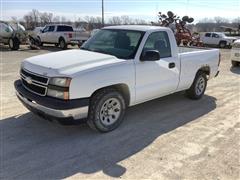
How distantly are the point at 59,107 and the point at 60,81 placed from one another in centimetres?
38

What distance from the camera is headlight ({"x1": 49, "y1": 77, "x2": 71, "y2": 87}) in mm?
4223

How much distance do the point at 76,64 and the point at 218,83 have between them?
598 centimetres

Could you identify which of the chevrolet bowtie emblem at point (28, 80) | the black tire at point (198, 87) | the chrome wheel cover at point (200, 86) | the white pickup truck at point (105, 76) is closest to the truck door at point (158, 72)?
the white pickup truck at point (105, 76)

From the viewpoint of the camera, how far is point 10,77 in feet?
30.6

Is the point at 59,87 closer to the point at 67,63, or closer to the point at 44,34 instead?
the point at 67,63

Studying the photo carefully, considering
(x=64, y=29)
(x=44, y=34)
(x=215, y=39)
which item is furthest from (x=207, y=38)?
(x=44, y=34)

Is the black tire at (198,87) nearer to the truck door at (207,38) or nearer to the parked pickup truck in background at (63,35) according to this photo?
the parked pickup truck in background at (63,35)

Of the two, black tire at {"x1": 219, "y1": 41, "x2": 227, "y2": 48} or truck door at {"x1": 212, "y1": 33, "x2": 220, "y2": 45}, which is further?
truck door at {"x1": 212, "y1": 33, "x2": 220, "y2": 45}

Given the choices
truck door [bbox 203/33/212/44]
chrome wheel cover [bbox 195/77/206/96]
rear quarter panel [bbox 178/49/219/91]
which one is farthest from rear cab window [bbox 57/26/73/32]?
chrome wheel cover [bbox 195/77/206/96]

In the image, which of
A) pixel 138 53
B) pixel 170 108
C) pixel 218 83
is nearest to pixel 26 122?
pixel 138 53

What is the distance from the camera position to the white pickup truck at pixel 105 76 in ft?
14.2

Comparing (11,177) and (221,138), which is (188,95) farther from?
(11,177)

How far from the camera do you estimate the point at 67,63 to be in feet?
15.2

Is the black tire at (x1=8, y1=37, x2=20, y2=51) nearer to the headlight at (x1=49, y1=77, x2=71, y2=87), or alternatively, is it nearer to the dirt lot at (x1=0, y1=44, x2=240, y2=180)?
the dirt lot at (x1=0, y1=44, x2=240, y2=180)
